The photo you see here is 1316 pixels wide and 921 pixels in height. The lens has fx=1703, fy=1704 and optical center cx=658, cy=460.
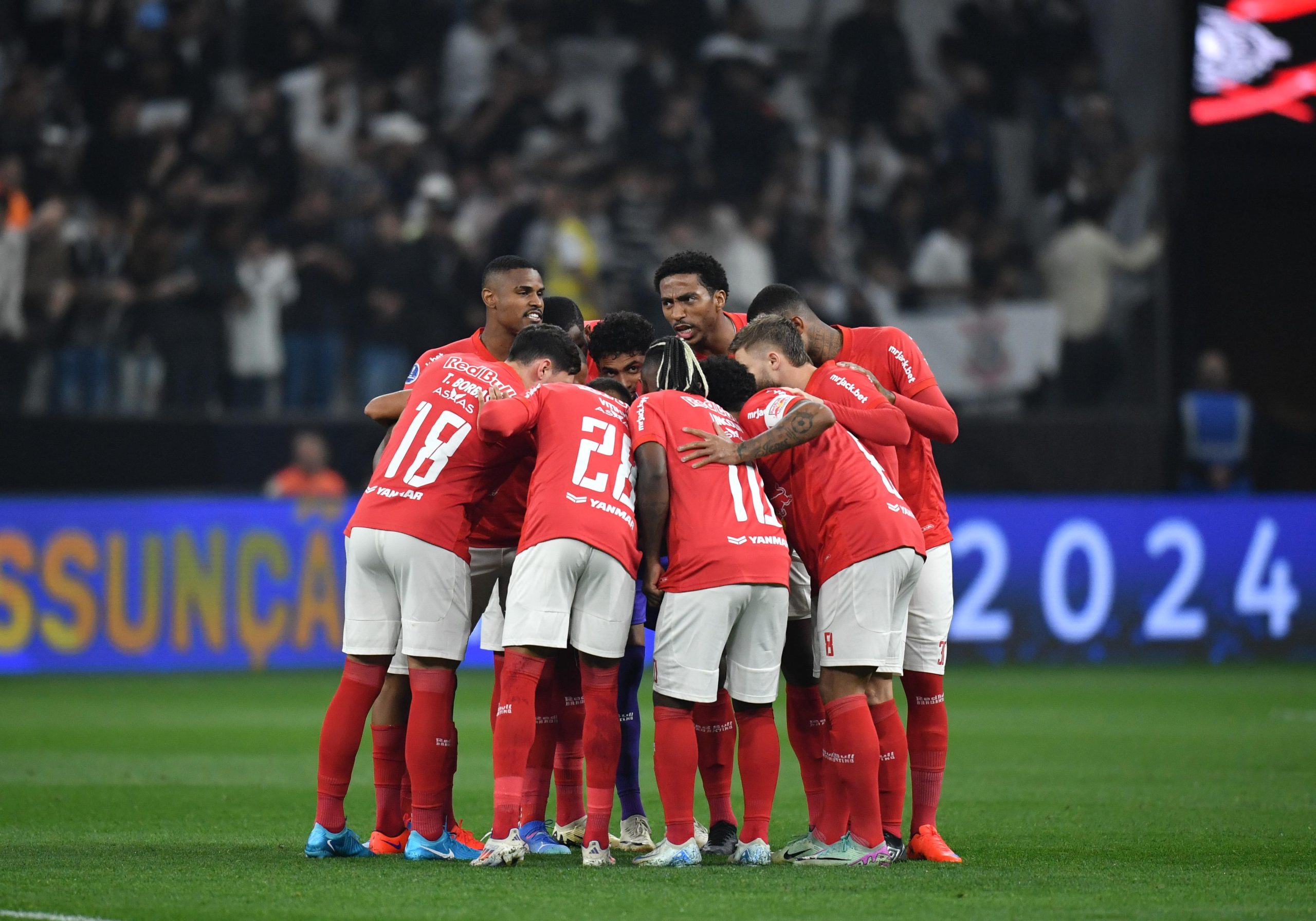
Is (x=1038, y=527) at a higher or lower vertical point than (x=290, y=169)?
lower

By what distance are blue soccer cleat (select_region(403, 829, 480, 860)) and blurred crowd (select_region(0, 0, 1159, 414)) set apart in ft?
29.0

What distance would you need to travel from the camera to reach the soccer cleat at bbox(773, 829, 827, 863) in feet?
20.8

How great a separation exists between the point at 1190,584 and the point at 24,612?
9.89 metres

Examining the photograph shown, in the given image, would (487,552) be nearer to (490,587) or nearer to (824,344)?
(490,587)

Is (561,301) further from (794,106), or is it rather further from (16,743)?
(794,106)

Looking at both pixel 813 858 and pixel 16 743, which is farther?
pixel 16 743

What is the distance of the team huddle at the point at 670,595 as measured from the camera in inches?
243

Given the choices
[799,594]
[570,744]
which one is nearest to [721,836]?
[570,744]

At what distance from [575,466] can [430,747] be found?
3.80 ft

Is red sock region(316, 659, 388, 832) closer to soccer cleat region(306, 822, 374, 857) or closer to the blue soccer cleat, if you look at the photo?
soccer cleat region(306, 822, 374, 857)

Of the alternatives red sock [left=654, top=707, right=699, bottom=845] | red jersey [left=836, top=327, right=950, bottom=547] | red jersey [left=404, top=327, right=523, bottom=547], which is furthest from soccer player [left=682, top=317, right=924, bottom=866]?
red jersey [left=404, top=327, right=523, bottom=547]

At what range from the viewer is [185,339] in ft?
47.4

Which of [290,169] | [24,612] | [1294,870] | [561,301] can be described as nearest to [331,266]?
[290,169]

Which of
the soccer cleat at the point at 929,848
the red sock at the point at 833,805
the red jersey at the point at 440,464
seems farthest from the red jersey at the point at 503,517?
the soccer cleat at the point at 929,848
